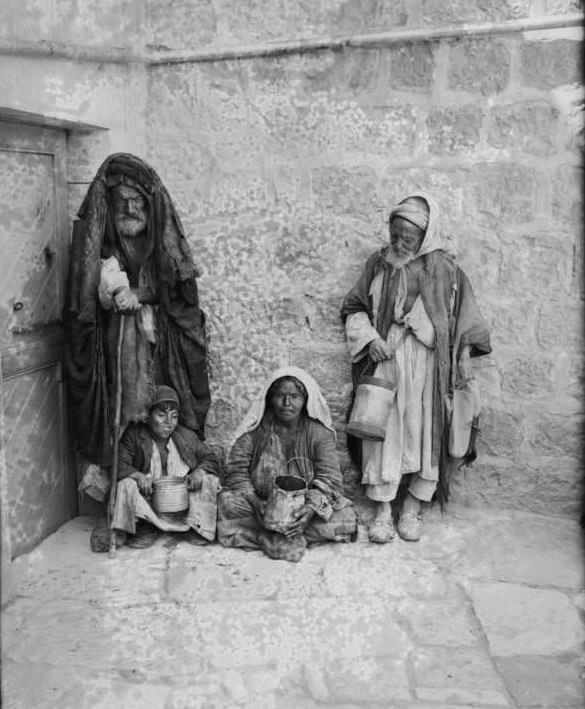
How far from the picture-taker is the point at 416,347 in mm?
4906

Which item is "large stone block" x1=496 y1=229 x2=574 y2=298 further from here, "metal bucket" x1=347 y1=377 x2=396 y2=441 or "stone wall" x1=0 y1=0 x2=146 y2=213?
"stone wall" x1=0 y1=0 x2=146 y2=213

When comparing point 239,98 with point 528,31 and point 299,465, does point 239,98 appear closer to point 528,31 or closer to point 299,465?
point 528,31

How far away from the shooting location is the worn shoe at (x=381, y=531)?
4848 mm

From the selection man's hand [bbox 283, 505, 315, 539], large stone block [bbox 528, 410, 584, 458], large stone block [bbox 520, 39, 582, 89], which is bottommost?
man's hand [bbox 283, 505, 315, 539]

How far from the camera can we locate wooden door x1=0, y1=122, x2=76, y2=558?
4598 millimetres

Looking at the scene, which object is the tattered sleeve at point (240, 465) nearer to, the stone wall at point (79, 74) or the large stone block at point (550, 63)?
the stone wall at point (79, 74)

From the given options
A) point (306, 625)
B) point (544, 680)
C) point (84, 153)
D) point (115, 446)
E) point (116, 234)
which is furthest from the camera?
point (84, 153)

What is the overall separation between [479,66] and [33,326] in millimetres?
2841

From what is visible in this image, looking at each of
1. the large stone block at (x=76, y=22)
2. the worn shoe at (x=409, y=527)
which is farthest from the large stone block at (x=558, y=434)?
the large stone block at (x=76, y=22)

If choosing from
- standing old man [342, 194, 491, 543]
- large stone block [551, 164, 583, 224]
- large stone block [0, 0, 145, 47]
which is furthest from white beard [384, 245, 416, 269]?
large stone block [0, 0, 145, 47]

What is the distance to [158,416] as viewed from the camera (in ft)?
16.0

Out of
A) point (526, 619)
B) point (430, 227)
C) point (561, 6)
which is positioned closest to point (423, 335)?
point (430, 227)

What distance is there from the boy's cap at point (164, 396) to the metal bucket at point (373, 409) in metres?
0.98

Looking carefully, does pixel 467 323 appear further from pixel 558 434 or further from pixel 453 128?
pixel 453 128
